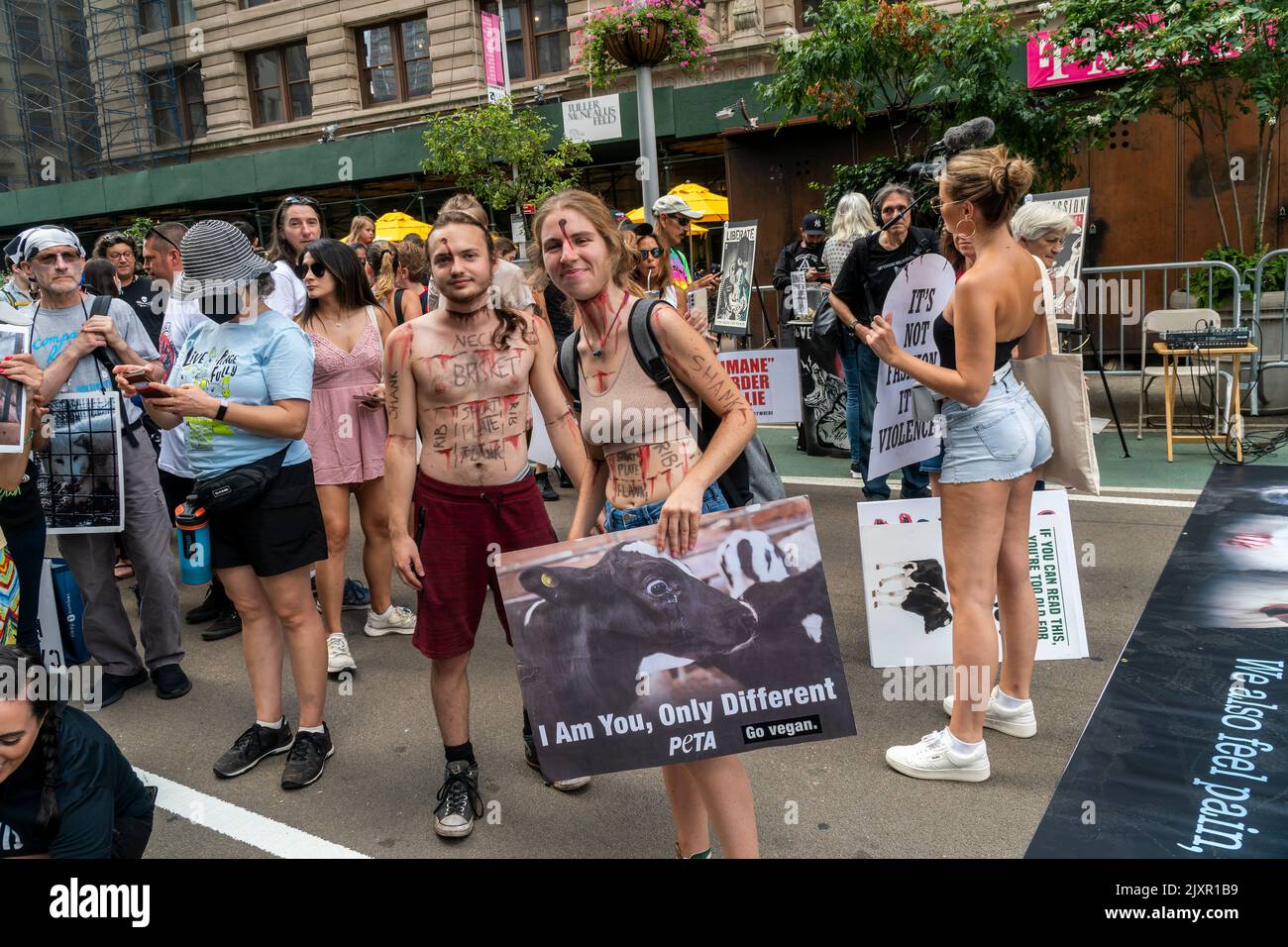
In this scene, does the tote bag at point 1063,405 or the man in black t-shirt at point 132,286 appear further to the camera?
the man in black t-shirt at point 132,286

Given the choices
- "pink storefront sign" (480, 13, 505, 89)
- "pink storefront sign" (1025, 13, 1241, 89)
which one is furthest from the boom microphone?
"pink storefront sign" (480, 13, 505, 89)

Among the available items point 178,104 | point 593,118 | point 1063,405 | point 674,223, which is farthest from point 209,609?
point 178,104

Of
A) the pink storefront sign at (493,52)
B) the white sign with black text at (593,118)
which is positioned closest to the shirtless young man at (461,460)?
the white sign with black text at (593,118)

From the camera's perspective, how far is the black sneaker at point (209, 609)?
5.70 meters

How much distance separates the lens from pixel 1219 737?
3.46 meters

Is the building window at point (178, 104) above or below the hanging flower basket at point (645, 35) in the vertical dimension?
above

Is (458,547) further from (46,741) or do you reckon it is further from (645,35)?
(645,35)

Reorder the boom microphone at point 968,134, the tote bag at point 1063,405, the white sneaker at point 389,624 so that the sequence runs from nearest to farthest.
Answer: the tote bag at point 1063,405 → the boom microphone at point 968,134 → the white sneaker at point 389,624

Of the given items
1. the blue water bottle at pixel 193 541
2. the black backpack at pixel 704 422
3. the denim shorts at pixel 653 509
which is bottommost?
the blue water bottle at pixel 193 541

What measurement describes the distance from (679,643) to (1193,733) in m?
2.27

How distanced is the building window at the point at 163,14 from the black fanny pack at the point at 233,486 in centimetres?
2847

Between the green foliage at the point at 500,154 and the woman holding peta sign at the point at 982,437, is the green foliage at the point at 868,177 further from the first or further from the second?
the woman holding peta sign at the point at 982,437
